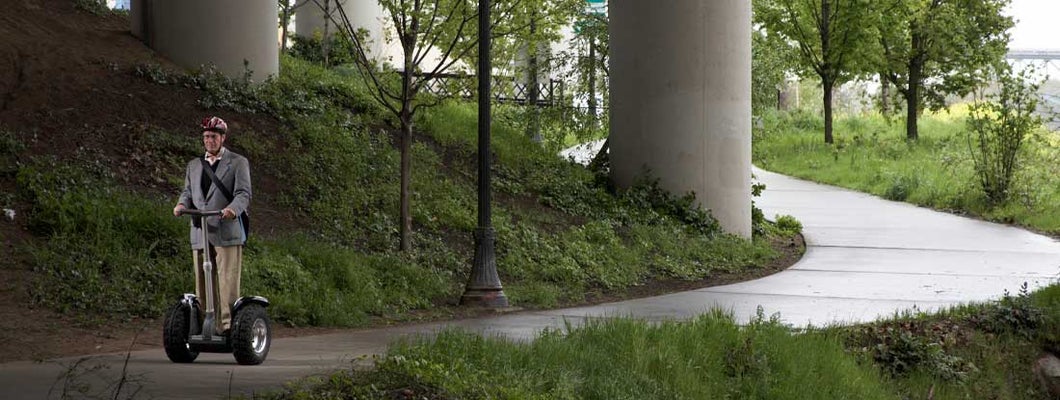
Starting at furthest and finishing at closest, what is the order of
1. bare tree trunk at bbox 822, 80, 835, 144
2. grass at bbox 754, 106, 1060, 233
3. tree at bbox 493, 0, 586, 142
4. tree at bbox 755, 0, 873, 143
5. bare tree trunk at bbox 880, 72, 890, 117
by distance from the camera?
1. bare tree trunk at bbox 880, 72, 890, 117
2. bare tree trunk at bbox 822, 80, 835, 144
3. tree at bbox 755, 0, 873, 143
4. grass at bbox 754, 106, 1060, 233
5. tree at bbox 493, 0, 586, 142

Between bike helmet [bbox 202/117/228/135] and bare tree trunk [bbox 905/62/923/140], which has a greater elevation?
bare tree trunk [bbox 905/62/923/140]

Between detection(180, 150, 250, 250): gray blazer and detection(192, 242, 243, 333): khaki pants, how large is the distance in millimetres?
70

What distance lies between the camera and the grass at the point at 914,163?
26375 millimetres

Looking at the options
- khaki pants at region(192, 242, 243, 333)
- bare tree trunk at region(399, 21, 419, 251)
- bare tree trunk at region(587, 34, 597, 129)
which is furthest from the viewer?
bare tree trunk at region(587, 34, 597, 129)

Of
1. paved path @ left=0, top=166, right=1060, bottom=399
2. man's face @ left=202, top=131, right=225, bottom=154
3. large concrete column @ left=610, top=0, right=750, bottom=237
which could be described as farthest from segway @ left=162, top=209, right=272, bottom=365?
large concrete column @ left=610, top=0, right=750, bottom=237

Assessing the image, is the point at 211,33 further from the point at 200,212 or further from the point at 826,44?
the point at 826,44

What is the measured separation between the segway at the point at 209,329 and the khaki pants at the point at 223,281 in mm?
46

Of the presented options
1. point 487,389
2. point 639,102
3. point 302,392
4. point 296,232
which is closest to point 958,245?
point 639,102

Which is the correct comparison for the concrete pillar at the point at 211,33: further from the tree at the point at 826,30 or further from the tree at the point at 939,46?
the tree at the point at 939,46

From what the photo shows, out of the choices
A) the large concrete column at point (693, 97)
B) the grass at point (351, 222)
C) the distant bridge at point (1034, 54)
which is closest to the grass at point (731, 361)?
the grass at point (351, 222)

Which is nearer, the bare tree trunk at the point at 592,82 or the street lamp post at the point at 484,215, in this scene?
the street lamp post at the point at 484,215

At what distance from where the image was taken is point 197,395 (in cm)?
764

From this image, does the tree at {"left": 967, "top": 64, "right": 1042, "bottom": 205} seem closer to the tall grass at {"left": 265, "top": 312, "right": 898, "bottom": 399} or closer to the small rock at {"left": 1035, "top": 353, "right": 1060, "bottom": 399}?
the small rock at {"left": 1035, "top": 353, "right": 1060, "bottom": 399}

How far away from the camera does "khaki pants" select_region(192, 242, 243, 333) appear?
29.9 feet
